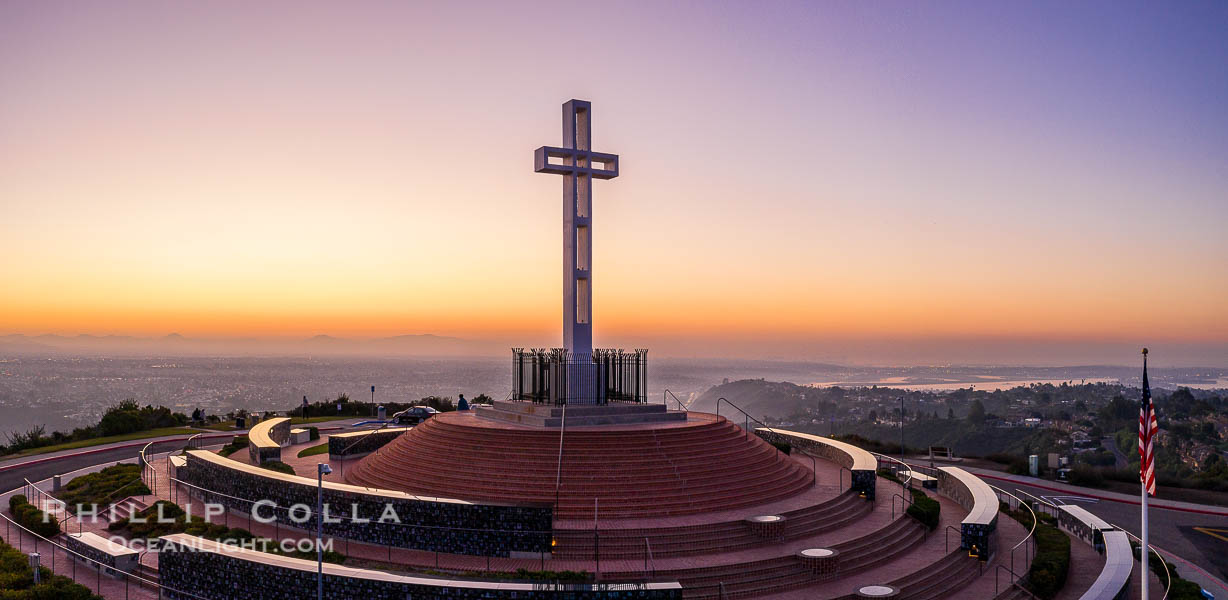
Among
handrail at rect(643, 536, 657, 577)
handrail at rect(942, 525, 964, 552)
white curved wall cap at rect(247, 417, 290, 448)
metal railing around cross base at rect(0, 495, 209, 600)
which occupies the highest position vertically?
white curved wall cap at rect(247, 417, 290, 448)

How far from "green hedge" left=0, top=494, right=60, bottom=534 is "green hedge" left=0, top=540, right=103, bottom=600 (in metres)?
3.34

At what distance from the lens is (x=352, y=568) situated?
14672mm

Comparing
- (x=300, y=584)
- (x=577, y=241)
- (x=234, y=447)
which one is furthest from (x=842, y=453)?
(x=234, y=447)

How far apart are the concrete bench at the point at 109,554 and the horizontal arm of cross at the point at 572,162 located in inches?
588

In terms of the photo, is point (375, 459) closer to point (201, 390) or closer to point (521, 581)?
point (521, 581)

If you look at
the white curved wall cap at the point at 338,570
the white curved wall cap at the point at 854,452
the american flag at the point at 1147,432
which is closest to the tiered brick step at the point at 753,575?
the white curved wall cap at the point at 338,570

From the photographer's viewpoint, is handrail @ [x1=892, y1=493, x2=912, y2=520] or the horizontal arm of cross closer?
handrail @ [x1=892, y1=493, x2=912, y2=520]

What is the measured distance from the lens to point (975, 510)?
789 inches

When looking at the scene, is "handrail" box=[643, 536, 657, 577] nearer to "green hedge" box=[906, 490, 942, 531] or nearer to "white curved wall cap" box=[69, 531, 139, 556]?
"green hedge" box=[906, 490, 942, 531]

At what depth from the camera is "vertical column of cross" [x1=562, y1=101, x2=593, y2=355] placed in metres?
25.2

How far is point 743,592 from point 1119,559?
30.9 feet

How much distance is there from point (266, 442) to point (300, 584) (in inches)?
573

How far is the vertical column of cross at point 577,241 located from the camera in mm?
25203

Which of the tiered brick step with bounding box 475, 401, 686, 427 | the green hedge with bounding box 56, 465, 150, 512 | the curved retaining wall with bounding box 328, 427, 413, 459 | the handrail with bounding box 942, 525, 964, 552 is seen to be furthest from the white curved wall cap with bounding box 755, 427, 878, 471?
the green hedge with bounding box 56, 465, 150, 512
